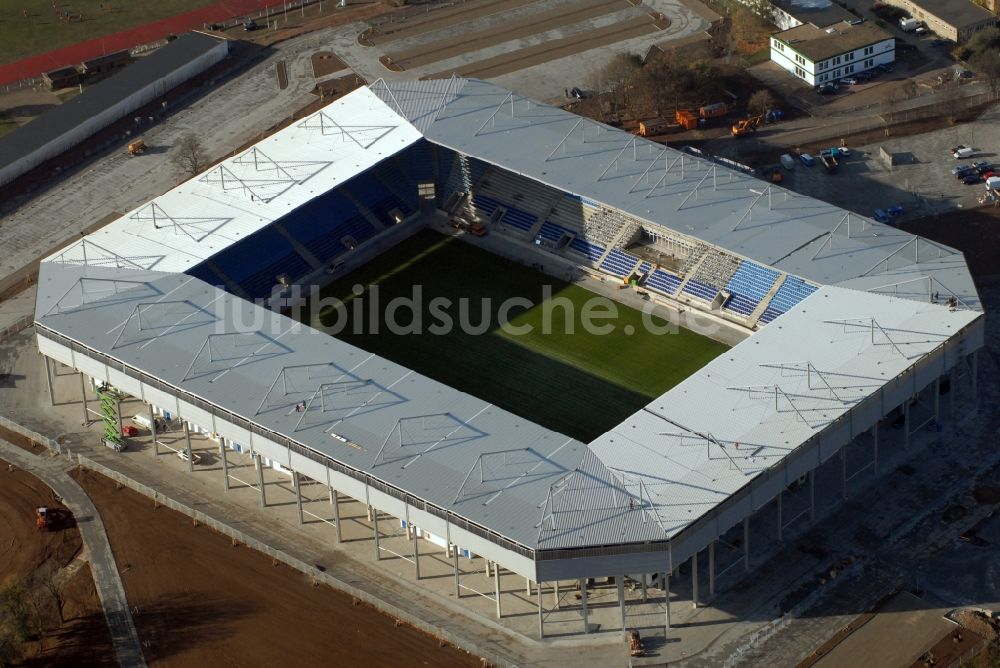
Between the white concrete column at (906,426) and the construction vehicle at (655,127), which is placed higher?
the construction vehicle at (655,127)

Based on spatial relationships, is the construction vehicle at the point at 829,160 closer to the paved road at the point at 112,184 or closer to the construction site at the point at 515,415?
the construction site at the point at 515,415

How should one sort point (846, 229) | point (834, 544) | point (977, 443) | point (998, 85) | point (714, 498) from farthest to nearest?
point (998, 85) → point (846, 229) → point (977, 443) → point (834, 544) → point (714, 498)

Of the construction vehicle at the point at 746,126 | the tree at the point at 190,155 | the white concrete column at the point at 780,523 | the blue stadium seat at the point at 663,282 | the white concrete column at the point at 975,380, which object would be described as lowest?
the white concrete column at the point at 780,523

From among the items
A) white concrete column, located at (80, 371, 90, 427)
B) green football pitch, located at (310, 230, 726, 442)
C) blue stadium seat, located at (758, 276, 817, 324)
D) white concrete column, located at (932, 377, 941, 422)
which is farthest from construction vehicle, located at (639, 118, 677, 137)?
white concrete column, located at (80, 371, 90, 427)

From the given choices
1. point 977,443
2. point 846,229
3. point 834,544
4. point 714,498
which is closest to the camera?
Result: point 714,498

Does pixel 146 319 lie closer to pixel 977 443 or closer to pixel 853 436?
pixel 853 436

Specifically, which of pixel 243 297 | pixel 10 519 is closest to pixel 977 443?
pixel 243 297

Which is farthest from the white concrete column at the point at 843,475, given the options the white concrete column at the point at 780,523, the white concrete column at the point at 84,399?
the white concrete column at the point at 84,399
